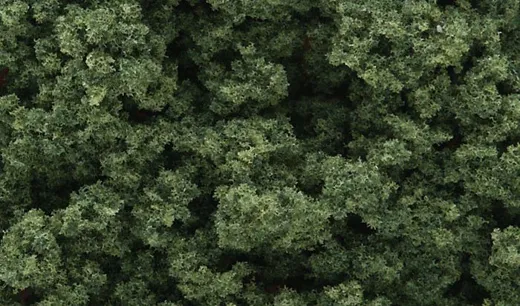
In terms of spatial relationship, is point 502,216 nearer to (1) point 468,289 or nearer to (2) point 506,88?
(1) point 468,289

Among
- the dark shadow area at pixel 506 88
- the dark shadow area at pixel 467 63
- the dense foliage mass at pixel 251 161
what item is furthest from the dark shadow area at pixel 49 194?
the dark shadow area at pixel 506 88

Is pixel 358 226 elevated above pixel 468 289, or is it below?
above

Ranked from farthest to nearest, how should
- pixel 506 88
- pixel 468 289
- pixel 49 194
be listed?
pixel 468 289
pixel 49 194
pixel 506 88

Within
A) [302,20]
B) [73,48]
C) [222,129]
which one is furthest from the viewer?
[302,20]

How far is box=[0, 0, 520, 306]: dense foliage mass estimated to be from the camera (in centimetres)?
996

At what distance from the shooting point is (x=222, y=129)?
1065 cm

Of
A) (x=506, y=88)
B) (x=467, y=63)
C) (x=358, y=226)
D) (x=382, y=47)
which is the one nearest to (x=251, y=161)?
(x=358, y=226)

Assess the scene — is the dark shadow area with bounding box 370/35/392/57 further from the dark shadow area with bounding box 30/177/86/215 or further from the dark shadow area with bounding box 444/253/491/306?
the dark shadow area with bounding box 30/177/86/215

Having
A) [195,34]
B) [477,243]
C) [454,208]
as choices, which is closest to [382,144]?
[454,208]

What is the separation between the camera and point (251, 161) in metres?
10.2

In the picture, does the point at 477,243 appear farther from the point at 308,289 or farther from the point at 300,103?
the point at 300,103

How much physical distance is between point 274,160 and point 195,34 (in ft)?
8.50

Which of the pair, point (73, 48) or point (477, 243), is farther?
point (477, 243)

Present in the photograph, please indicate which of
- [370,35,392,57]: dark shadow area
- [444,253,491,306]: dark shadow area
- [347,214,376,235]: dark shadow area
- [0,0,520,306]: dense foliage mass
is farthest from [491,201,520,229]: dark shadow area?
[370,35,392,57]: dark shadow area
